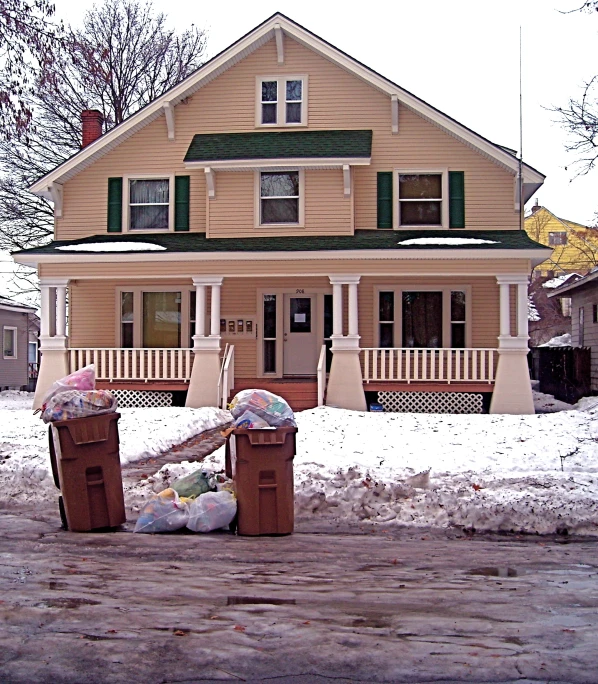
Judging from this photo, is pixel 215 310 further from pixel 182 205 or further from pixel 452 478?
pixel 452 478

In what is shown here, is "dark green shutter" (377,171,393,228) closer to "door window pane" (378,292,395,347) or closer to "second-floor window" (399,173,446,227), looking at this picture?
"second-floor window" (399,173,446,227)

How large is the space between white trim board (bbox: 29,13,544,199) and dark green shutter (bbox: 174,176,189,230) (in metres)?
1.86

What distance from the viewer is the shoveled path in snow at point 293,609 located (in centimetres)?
426

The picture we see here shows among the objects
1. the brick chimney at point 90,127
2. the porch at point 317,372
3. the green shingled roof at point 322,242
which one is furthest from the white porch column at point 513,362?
the brick chimney at point 90,127

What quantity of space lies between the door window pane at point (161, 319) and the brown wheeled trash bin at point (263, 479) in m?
13.8

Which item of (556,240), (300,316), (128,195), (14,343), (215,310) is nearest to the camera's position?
(215,310)

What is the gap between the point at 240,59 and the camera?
2095cm

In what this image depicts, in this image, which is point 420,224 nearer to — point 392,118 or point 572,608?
point 392,118

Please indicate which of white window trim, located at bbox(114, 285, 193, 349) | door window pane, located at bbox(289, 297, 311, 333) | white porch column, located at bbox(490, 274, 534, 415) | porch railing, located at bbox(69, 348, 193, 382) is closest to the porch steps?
porch railing, located at bbox(69, 348, 193, 382)

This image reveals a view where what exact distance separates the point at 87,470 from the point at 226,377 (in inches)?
436

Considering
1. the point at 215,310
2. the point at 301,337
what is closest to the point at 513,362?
the point at 301,337

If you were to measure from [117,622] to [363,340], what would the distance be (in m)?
16.1

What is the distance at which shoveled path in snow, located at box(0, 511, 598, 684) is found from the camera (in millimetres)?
4262

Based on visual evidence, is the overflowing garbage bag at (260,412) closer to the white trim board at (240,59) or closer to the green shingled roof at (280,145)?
the green shingled roof at (280,145)
